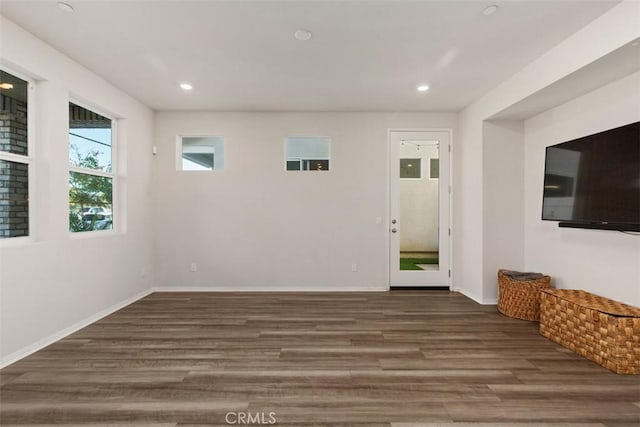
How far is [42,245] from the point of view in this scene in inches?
108

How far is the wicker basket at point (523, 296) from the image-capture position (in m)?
3.37

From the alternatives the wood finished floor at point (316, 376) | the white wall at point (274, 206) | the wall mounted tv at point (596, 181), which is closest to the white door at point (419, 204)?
the white wall at point (274, 206)

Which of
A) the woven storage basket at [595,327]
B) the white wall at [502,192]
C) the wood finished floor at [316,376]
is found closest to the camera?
the wood finished floor at [316,376]

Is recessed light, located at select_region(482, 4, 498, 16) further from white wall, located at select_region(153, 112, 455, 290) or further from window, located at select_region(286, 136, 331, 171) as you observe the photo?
window, located at select_region(286, 136, 331, 171)

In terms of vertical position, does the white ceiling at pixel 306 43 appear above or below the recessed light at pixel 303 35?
above

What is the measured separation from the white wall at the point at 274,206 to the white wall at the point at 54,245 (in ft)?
2.44

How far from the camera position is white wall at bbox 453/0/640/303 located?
2.25 m

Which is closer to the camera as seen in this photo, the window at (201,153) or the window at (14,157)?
the window at (14,157)

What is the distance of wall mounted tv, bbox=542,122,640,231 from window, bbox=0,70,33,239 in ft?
16.1

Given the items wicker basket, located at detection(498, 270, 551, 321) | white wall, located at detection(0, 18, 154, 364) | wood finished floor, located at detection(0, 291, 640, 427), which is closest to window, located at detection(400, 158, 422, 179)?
wicker basket, located at detection(498, 270, 551, 321)

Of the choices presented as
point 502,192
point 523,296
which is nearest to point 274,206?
point 502,192

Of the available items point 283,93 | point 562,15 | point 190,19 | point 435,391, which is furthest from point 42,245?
point 562,15

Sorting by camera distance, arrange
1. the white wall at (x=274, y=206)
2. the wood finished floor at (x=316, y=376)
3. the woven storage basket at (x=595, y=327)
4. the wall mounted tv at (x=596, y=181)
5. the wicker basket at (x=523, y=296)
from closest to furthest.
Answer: the wood finished floor at (x=316, y=376) < the woven storage basket at (x=595, y=327) < the wall mounted tv at (x=596, y=181) < the wicker basket at (x=523, y=296) < the white wall at (x=274, y=206)

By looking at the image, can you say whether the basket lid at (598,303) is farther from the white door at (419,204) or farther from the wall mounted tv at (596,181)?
the white door at (419,204)
